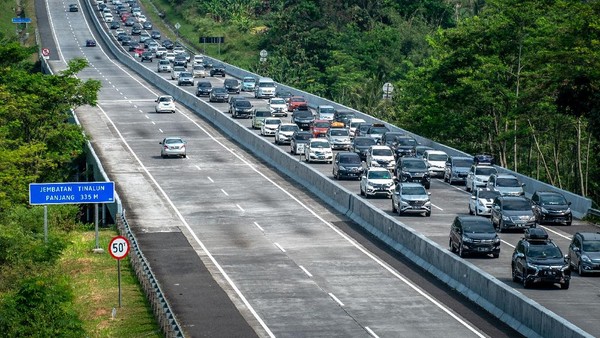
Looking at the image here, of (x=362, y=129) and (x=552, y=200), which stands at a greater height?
(x=552, y=200)

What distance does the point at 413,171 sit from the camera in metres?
66.6

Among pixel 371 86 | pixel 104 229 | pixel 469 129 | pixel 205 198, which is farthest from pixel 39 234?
pixel 371 86

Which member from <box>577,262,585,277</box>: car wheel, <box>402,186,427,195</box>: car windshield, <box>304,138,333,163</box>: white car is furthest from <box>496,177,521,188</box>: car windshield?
<box>304,138,333,163</box>: white car

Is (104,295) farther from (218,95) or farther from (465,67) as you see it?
(218,95)

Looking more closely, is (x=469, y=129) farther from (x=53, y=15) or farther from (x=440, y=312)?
(x=53, y=15)

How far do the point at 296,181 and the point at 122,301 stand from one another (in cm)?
2894

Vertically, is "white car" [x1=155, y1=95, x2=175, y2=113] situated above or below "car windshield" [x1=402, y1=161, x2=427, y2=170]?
below

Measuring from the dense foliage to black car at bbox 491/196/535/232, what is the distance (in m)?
18.3

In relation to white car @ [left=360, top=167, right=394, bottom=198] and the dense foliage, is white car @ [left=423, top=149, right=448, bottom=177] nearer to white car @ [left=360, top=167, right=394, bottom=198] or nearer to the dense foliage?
white car @ [left=360, top=167, right=394, bottom=198]

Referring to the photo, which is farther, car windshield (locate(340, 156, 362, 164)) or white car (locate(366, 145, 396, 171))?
white car (locate(366, 145, 396, 171))

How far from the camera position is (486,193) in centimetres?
5753

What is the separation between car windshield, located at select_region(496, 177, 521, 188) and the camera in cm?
6066

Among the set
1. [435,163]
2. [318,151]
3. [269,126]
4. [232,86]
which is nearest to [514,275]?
[435,163]

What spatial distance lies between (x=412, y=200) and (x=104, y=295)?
1811cm
